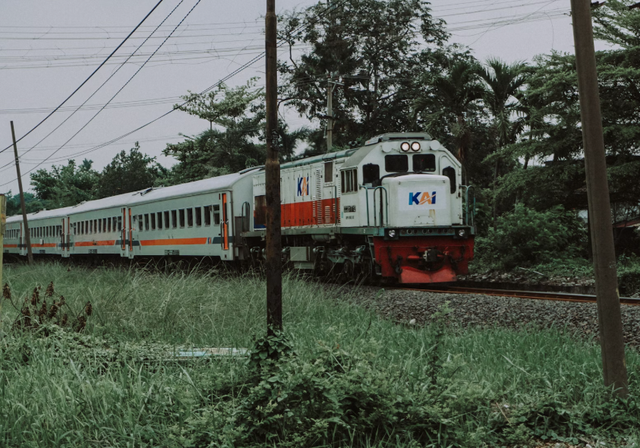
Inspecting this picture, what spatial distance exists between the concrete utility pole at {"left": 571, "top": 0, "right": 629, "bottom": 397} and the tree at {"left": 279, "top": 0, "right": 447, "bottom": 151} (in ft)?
101

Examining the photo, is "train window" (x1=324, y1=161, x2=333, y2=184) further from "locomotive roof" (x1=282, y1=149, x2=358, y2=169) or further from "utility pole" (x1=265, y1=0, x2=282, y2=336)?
"utility pole" (x1=265, y1=0, x2=282, y2=336)

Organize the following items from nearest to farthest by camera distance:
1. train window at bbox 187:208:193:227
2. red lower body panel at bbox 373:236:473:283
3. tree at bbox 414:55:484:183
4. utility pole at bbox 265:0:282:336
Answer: utility pole at bbox 265:0:282:336 → red lower body panel at bbox 373:236:473:283 → train window at bbox 187:208:193:227 → tree at bbox 414:55:484:183

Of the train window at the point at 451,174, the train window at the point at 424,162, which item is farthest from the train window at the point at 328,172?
the train window at the point at 451,174

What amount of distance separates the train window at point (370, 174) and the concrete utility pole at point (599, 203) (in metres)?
9.63

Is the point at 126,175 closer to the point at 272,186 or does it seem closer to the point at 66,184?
the point at 66,184

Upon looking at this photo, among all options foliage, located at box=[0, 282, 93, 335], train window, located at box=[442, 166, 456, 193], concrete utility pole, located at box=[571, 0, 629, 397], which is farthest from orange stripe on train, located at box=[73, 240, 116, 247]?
concrete utility pole, located at box=[571, 0, 629, 397]

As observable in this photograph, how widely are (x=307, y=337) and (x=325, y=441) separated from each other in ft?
10.0

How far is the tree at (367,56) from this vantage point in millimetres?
36594

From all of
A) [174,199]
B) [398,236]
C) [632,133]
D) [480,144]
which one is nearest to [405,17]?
[480,144]

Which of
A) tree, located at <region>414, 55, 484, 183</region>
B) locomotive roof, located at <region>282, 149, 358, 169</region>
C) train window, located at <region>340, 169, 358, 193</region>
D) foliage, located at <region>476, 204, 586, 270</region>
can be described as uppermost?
tree, located at <region>414, 55, 484, 183</region>

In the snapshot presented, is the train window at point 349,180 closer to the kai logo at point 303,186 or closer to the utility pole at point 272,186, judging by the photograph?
the kai logo at point 303,186

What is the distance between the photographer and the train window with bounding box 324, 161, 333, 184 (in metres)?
16.6

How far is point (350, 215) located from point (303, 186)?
8.74 feet

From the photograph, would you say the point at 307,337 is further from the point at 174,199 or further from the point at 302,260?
the point at 174,199
